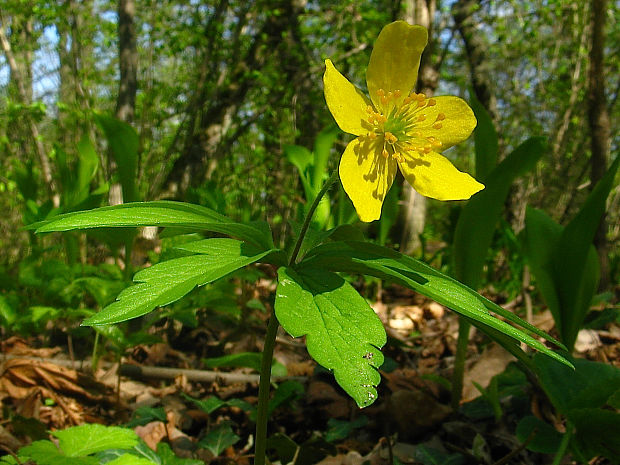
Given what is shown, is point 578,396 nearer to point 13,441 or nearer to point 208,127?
point 13,441

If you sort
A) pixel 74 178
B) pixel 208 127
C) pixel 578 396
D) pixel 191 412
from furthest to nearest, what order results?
1. pixel 208 127
2. pixel 74 178
3. pixel 191 412
4. pixel 578 396

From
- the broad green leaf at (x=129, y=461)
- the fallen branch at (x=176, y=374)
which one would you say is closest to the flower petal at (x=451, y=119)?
the broad green leaf at (x=129, y=461)

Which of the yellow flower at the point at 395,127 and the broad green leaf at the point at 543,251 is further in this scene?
the broad green leaf at the point at 543,251

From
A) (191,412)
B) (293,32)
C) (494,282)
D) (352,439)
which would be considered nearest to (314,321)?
(352,439)

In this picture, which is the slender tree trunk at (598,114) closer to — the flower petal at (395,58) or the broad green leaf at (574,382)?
the broad green leaf at (574,382)

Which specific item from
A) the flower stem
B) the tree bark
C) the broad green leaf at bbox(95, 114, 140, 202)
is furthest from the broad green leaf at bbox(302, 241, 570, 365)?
the tree bark

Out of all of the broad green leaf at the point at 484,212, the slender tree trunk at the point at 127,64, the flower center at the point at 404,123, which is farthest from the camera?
the slender tree trunk at the point at 127,64
